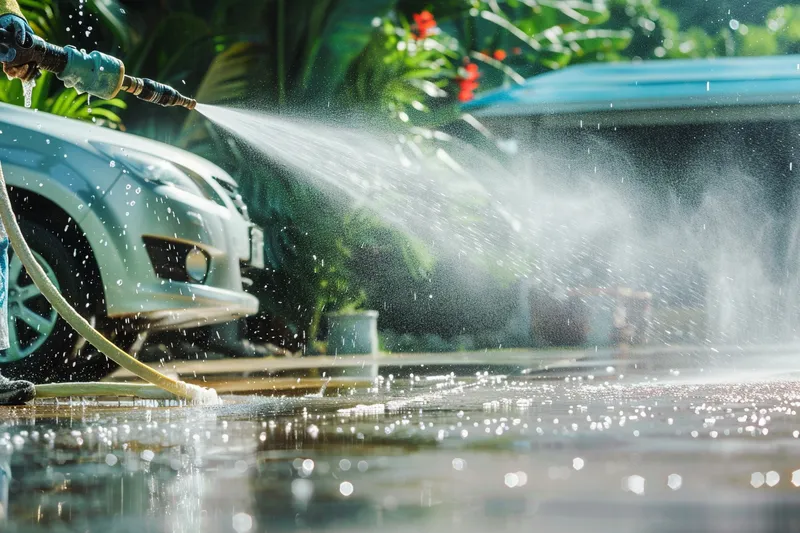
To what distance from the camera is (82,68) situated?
5824 mm

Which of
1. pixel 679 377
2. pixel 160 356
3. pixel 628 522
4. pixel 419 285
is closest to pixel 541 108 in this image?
pixel 419 285

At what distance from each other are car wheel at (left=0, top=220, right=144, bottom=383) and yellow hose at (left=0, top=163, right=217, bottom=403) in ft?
3.41

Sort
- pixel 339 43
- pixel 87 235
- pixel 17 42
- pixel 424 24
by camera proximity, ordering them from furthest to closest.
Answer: pixel 424 24, pixel 339 43, pixel 87 235, pixel 17 42

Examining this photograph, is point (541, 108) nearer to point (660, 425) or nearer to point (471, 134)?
point (471, 134)

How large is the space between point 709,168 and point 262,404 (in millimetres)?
11975

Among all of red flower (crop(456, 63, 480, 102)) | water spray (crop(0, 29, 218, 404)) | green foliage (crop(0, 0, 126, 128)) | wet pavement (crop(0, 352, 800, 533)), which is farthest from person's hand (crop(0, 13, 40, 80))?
red flower (crop(456, 63, 480, 102))

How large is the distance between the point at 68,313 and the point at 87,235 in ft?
3.76

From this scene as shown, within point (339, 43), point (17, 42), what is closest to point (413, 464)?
point (17, 42)

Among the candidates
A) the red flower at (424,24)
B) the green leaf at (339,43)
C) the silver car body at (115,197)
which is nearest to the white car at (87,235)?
the silver car body at (115,197)

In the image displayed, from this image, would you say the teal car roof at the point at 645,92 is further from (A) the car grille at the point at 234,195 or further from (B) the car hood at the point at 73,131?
(B) the car hood at the point at 73,131

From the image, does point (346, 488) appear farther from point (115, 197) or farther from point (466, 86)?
point (466, 86)

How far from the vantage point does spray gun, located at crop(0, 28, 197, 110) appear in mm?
5719

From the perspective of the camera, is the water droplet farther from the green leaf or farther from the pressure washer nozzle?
the green leaf

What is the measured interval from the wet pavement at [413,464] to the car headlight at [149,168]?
56.5 inches
